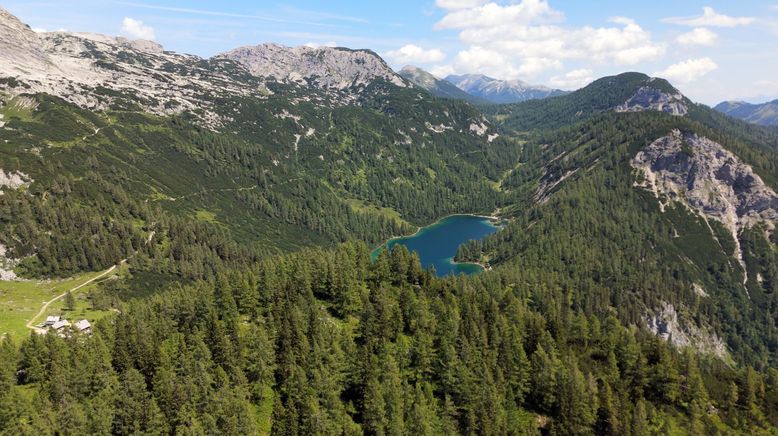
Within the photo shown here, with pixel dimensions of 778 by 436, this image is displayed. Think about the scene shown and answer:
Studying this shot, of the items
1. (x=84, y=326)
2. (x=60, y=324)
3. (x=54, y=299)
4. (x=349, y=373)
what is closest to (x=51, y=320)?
(x=60, y=324)

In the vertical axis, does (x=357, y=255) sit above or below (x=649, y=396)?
above

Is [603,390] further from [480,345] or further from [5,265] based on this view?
[5,265]

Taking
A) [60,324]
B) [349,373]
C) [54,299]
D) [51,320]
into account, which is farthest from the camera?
[54,299]

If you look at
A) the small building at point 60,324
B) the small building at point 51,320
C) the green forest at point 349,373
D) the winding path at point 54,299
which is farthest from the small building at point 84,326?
the green forest at point 349,373

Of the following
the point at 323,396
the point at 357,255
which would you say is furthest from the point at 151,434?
the point at 357,255

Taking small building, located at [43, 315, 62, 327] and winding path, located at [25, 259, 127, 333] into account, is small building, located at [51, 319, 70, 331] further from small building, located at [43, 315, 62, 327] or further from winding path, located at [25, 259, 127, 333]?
winding path, located at [25, 259, 127, 333]

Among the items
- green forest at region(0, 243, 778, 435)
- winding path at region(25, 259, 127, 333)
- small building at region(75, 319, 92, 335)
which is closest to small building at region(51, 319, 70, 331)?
small building at region(75, 319, 92, 335)

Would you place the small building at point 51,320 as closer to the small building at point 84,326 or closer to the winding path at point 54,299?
the winding path at point 54,299

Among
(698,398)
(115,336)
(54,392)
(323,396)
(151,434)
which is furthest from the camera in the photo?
(698,398)

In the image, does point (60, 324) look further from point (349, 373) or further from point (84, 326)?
point (349, 373)

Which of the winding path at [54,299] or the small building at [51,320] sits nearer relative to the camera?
the winding path at [54,299]

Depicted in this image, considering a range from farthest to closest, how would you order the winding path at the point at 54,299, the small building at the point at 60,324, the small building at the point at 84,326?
the winding path at the point at 54,299 < the small building at the point at 84,326 < the small building at the point at 60,324
